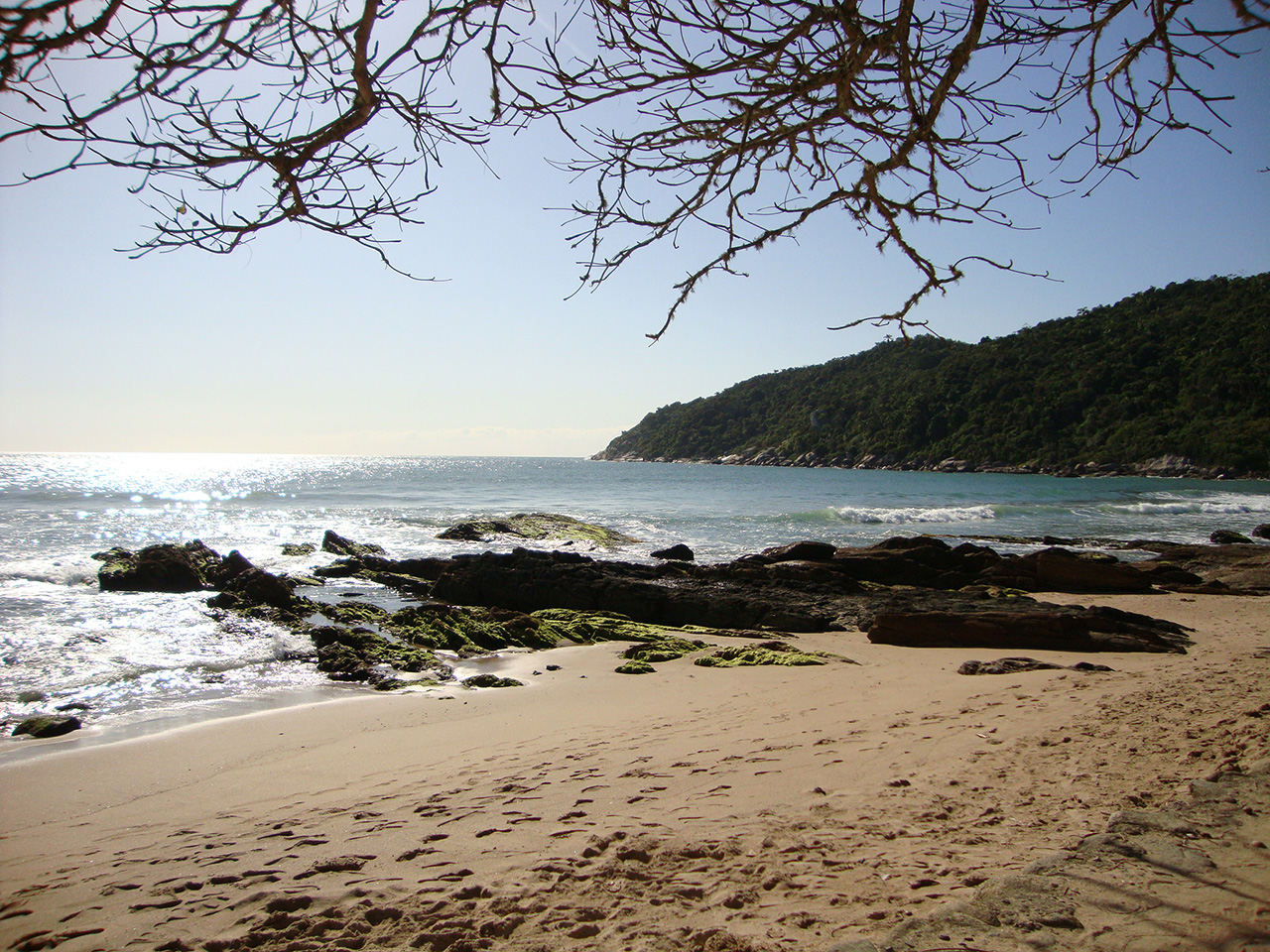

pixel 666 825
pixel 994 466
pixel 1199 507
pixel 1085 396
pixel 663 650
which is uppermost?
pixel 1085 396

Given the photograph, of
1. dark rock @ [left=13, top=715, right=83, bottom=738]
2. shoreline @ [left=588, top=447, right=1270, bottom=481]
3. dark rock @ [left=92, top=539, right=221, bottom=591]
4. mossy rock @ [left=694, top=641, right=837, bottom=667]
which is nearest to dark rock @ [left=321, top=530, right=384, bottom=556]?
dark rock @ [left=92, top=539, right=221, bottom=591]

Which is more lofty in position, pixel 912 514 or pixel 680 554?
pixel 912 514

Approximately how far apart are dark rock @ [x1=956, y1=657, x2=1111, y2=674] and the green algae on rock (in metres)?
16.7

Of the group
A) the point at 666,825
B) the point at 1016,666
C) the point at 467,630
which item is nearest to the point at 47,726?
the point at 467,630

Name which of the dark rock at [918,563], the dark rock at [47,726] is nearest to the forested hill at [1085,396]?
the dark rock at [918,563]

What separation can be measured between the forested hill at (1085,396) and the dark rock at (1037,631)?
130 ft

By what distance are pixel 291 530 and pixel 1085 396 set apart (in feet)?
200

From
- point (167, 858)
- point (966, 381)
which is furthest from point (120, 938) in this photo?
point (966, 381)

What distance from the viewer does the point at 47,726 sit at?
5504mm

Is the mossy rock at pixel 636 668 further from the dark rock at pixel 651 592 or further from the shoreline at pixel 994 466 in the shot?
the shoreline at pixel 994 466

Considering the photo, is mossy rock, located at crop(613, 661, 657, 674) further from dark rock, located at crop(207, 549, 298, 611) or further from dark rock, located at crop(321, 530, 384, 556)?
dark rock, located at crop(321, 530, 384, 556)

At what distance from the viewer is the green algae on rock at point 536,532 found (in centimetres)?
2381

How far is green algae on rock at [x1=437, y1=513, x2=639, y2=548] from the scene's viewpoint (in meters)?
23.8

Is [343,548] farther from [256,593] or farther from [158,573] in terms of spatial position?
[256,593]
